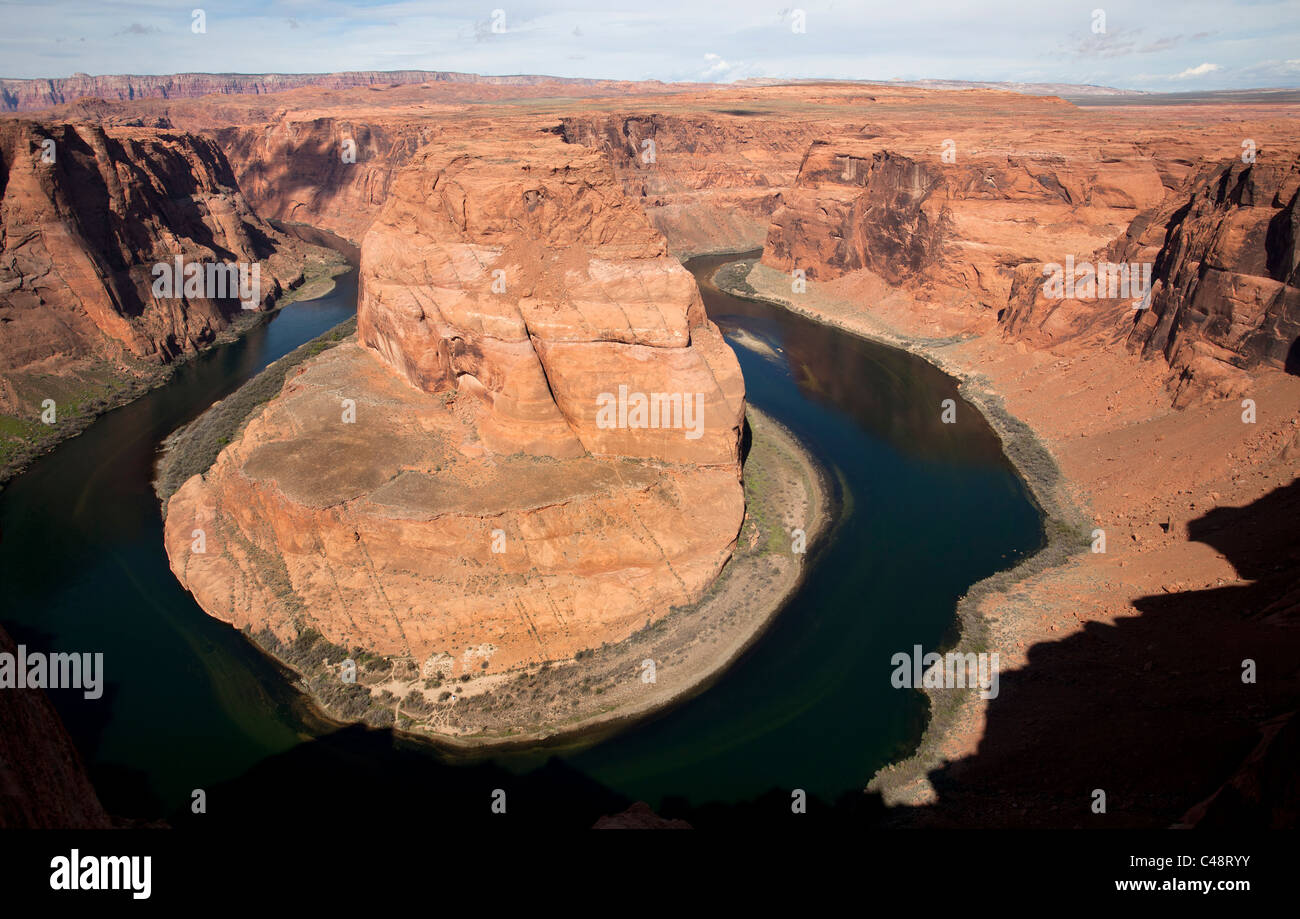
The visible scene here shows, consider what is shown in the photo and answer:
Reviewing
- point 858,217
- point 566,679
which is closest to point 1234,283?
point 858,217

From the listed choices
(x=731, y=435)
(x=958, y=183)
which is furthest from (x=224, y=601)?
(x=958, y=183)

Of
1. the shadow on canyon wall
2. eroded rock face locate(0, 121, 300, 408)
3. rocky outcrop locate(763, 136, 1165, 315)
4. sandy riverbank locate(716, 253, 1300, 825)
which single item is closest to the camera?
the shadow on canyon wall

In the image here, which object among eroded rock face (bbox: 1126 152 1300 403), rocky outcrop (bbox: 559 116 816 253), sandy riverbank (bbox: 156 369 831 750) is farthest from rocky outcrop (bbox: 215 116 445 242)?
eroded rock face (bbox: 1126 152 1300 403)

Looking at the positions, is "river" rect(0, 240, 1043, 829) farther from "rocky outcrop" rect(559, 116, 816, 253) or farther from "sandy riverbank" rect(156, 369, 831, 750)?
"rocky outcrop" rect(559, 116, 816, 253)

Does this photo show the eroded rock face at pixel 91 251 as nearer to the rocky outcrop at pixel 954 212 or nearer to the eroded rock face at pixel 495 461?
the eroded rock face at pixel 495 461

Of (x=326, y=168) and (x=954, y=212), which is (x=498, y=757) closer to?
(x=954, y=212)
